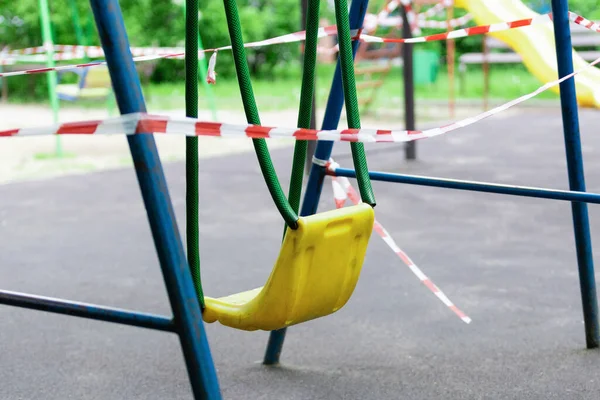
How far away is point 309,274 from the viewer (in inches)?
70.3

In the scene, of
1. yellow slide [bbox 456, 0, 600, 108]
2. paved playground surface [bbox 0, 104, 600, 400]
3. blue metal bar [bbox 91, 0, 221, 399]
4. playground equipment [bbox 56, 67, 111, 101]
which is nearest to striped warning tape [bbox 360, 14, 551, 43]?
yellow slide [bbox 456, 0, 600, 108]

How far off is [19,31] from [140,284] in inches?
537

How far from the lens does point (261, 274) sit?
372 centimetres

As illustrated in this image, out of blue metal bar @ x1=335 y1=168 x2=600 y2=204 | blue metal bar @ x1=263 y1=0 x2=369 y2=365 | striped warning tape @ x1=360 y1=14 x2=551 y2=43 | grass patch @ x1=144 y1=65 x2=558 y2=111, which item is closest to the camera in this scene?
blue metal bar @ x1=335 y1=168 x2=600 y2=204

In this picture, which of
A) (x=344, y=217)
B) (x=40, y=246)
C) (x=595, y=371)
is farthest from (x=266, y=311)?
(x=40, y=246)

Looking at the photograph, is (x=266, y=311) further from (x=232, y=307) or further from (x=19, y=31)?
(x=19, y=31)

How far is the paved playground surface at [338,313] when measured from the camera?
8.08 ft

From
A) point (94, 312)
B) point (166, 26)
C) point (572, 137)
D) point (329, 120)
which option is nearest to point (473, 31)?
point (572, 137)

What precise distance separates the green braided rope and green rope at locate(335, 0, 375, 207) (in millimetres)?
53

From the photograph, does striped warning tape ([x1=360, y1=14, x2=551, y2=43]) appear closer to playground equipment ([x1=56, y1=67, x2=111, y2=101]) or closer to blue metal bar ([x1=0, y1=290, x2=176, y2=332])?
blue metal bar ([x1=0, y1=290, x2=176, y2=332])

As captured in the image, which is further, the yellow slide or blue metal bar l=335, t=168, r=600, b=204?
the yellow slide

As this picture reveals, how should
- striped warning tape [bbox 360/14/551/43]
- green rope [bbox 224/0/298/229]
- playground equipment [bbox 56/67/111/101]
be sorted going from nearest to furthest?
1. green rope [bbox 224/0/298/229]
2. striped warning tape [bbox 360/14/551/43]
3. playground equipment [bbox 56/67/111/101]

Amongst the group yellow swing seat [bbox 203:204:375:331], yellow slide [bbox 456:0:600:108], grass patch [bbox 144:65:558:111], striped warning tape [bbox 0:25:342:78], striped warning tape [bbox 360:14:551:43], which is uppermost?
striped warning tape [bbox 0:25:342:78]

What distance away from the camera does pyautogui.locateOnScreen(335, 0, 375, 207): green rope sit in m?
1.81
